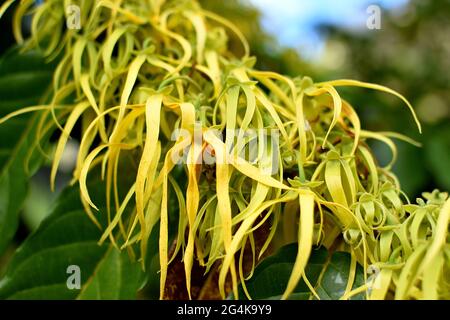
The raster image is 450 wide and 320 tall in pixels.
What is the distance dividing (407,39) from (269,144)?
154cm

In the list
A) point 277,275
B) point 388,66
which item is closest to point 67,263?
point 277,275

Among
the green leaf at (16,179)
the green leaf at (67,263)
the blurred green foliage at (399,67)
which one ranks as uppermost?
the blurred green foliage at (399,67)

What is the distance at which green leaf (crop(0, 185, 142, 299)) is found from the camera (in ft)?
2.13

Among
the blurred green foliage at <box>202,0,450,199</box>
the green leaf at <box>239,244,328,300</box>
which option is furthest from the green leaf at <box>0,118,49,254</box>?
the blurred green foliage at <box>202,0,450,199</box>

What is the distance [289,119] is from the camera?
0.58 m

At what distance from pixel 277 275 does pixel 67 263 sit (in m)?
0.26

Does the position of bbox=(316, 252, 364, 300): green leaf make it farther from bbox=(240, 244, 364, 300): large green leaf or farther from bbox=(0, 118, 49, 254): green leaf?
bbox=(0, 118, 49, 254): green leaf

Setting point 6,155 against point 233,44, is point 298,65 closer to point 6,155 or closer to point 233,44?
point 233,44

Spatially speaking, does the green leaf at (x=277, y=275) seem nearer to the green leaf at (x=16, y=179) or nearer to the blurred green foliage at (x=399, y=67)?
the green leaf at (x=16, y=179)

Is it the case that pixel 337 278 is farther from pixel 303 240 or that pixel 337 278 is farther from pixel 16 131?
pixel 16 131

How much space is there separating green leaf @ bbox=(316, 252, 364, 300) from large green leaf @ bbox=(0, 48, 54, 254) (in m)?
0.37

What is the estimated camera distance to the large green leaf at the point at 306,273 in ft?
1.68

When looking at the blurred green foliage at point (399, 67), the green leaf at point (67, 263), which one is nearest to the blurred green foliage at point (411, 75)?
the blurred green foliage at point (399, 67)

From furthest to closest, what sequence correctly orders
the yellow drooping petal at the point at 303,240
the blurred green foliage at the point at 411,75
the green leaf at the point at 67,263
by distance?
the blurred green foliage at the point at 411,75, the green leaf at the point at 67,263, the yellow drooping petal at the point at 303,240
